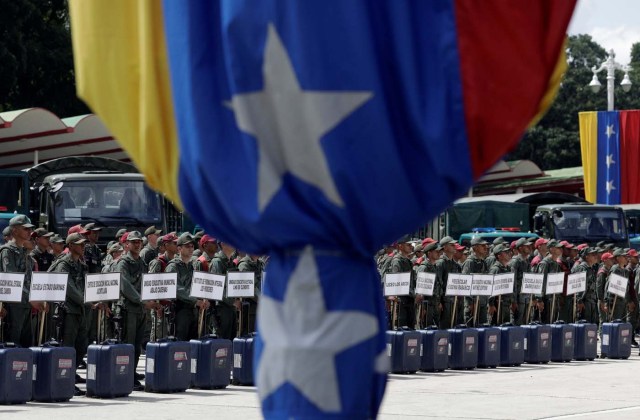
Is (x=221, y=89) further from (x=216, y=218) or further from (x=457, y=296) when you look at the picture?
(x=457, y=296)

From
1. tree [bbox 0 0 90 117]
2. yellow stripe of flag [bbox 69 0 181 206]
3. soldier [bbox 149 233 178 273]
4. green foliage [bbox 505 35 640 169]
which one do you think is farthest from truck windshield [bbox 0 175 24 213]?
green foliage [bbox 505 35 640 169]

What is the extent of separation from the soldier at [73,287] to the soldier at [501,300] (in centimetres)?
796

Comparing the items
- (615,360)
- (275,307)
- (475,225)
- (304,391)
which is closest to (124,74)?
(275,307)

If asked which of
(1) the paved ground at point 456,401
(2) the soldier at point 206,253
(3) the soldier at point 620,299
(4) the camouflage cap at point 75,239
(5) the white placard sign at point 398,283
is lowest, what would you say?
(1) the paved ground at point 456,401

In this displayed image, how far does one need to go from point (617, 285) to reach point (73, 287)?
12394mm

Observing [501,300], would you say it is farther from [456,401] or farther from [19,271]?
[19,271]

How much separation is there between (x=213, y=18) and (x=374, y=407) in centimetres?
112

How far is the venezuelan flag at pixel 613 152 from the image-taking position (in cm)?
3428

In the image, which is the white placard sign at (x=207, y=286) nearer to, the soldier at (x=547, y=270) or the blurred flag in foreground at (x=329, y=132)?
the soldier at (x=547, y=270)

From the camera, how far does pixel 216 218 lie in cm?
368

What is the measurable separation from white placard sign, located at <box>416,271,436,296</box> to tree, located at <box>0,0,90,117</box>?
24.5 metres

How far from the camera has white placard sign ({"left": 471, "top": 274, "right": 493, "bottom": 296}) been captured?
2055cm

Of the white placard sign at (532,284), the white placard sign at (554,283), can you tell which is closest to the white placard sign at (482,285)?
the white placard sign at (532,284)

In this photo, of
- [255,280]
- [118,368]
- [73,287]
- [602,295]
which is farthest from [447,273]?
[118,368]
